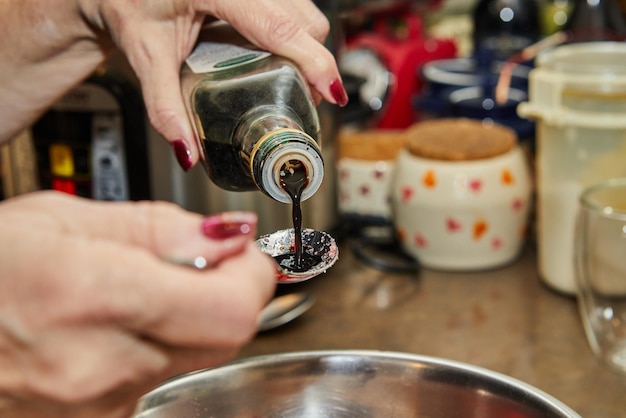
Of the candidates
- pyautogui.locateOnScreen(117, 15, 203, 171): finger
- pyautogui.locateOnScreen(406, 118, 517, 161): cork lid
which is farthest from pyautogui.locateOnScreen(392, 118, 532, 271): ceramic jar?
pyautogui.locateOnScreen(117, 15, 203, 171): finger

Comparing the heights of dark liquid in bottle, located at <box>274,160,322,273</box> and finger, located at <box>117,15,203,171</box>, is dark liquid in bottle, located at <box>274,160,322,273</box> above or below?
below

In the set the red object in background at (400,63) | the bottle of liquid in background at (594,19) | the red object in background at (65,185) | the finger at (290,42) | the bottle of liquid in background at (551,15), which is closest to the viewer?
the finger at (290,42)

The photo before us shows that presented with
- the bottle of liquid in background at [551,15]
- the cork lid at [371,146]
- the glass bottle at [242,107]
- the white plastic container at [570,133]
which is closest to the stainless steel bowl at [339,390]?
the glass bottle at [242,107]

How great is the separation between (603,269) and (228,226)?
1.80 feet

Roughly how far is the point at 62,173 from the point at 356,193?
352 mm

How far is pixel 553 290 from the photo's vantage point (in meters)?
Result: 0.93

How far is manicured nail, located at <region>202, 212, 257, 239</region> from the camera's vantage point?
33 centimetres

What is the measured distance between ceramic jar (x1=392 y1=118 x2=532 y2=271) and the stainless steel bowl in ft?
1.38

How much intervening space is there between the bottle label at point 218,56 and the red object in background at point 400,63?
0.79 metres

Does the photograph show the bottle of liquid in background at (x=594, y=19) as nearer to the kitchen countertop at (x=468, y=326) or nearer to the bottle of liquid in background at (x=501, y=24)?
the bottle of liquid in background at (x=501, y=24)

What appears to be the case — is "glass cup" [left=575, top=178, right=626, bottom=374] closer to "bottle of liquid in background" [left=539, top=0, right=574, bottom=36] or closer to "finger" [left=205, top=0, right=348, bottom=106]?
"finger" [left=205, top=0, right=348, bottom=106]

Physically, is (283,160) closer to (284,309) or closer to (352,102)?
A: (284,309)

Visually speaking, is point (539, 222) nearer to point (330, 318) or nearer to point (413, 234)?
point (413, 234)

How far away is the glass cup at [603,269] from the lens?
0.78 metres
